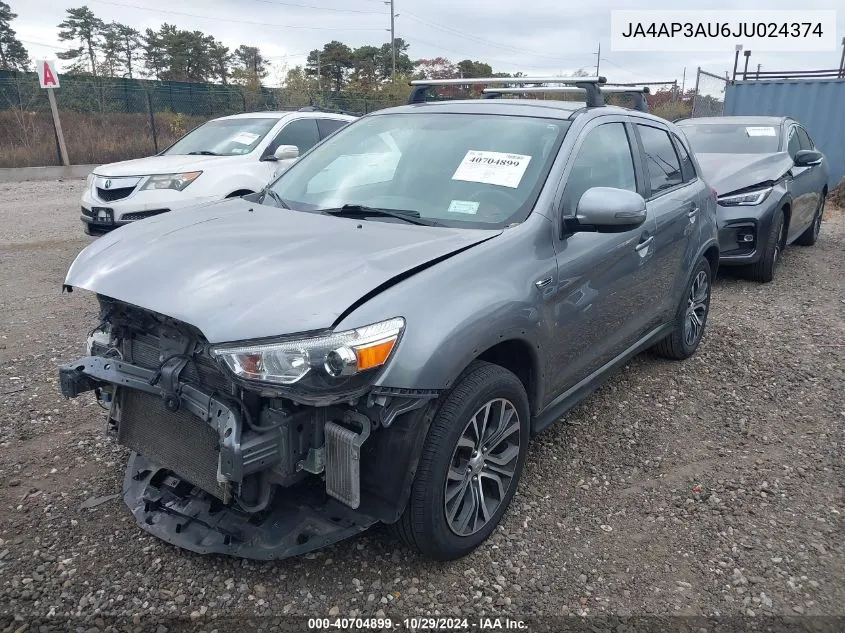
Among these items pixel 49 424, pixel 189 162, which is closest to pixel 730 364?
pixel 49 424

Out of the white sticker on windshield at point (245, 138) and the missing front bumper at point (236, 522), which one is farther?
the white sticker on windshield at point (245, 138)

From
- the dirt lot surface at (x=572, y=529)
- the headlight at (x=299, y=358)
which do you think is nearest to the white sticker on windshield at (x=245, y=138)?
the dirt lot surface at (x=572, y=529)

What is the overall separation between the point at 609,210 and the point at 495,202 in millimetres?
510

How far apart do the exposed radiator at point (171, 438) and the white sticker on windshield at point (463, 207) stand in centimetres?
145

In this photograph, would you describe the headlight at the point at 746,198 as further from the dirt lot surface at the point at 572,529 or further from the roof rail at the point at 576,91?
the roof rail at the point at 576,91

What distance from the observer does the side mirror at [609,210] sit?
2822 mm

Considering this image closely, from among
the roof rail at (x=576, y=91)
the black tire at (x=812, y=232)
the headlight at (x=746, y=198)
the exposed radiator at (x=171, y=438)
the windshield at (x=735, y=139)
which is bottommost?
the black tire at (x=812, y=232)

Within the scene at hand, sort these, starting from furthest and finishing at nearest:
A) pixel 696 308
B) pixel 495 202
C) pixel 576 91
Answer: pixel 696 308
pixel 576 91
pixel 495 202

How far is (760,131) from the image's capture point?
25.7 ft

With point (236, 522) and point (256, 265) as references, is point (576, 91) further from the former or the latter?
point (236, 522)

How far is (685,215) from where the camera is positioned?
423 centimetres

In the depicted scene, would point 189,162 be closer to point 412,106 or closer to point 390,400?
point 412,106

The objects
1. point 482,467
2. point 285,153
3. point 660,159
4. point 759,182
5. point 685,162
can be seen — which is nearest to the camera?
point 482,467

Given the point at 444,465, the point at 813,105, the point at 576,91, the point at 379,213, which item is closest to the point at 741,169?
the point at 576,91
